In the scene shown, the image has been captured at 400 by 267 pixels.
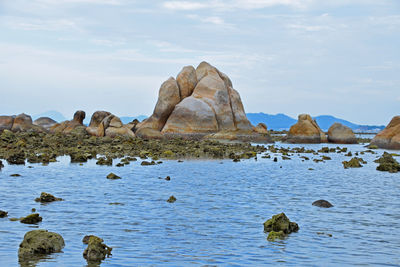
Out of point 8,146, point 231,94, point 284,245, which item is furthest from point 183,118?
point 284,245

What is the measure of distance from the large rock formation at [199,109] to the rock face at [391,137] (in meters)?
20.4

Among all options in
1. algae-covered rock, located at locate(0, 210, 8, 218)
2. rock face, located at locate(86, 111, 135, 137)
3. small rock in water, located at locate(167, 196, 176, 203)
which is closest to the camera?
algae-covered rock, located at locate(0, 210, 8, 218)

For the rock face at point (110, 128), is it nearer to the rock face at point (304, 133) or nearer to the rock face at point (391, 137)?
the rock face at point (304, 133)

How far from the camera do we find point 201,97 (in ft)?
303

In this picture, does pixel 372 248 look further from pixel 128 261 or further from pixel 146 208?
pixel 146 208

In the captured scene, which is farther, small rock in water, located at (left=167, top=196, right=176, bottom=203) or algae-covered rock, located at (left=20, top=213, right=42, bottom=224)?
small rock in water, located at (left=167, top=196, right=176, bottom=203)

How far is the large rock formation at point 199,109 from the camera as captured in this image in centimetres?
8631

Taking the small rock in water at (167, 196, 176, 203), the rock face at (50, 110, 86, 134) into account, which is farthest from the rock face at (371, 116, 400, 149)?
the small rock in water at (167, 196, 176, 203)

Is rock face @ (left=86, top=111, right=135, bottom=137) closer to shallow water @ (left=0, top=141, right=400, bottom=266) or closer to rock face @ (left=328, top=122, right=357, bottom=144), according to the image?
rock face @ (left=328, top=122, right=357, bottom=144)

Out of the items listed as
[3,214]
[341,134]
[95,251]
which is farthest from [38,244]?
[341,134]

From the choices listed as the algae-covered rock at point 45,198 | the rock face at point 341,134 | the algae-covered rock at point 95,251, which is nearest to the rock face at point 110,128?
the rock face at point 341,134

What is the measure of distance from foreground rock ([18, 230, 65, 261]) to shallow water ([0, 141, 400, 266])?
1.04 ft

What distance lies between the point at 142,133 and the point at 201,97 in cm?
1681

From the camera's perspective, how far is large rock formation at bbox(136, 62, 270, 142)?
86.3 m
